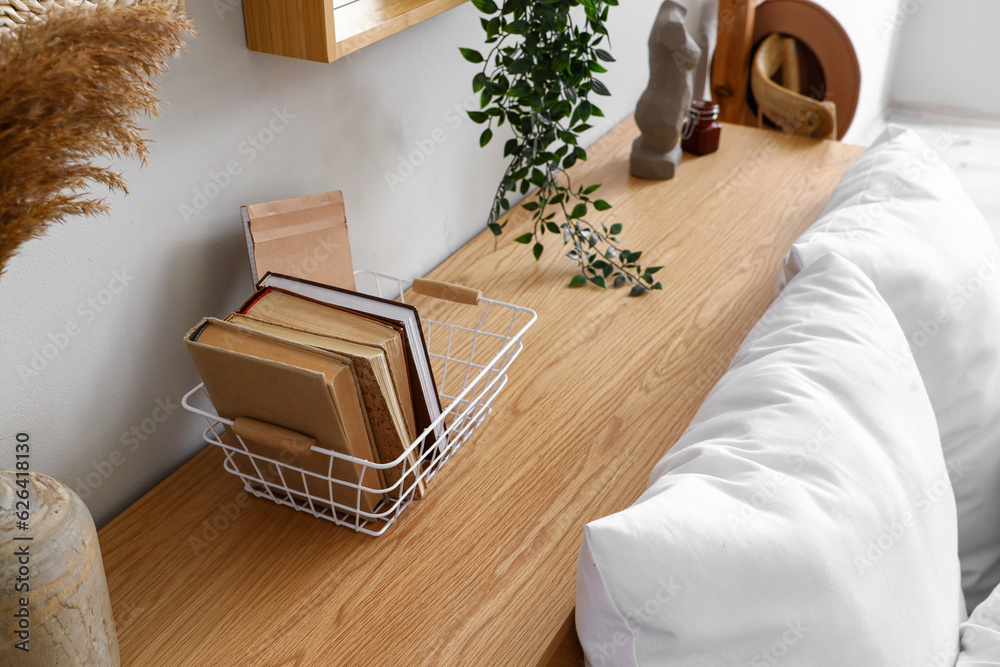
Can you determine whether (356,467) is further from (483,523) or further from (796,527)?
(796,527)

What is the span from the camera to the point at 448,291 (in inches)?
39.4

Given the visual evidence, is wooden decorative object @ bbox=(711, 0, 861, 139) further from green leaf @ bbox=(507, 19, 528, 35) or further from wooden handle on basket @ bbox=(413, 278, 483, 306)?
wooden handle on basket @ bbox=(413, 278, 483, 306)

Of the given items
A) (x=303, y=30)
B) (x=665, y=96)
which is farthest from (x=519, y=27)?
(x=665, y=96)

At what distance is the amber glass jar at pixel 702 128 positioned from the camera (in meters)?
1.74

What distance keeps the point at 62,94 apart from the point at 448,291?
59 cm

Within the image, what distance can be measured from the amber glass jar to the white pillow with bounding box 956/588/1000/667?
111cm

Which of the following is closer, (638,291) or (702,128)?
(638,291)

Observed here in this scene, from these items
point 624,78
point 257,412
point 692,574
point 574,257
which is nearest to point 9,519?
point 257,412

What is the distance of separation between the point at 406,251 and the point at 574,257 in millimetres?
297

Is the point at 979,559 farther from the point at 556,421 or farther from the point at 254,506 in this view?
the point at 254,506

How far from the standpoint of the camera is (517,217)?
153cm

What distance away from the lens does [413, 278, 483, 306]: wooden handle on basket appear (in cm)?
99

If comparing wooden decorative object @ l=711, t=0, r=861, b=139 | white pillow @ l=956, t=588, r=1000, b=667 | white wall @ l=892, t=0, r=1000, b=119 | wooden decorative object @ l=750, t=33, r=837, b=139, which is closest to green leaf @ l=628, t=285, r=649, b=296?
white pillow @ l=956, t=588, r=1000, b=667

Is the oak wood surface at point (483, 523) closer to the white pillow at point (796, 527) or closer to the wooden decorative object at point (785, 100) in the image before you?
the white pillow at point (796, 527)
